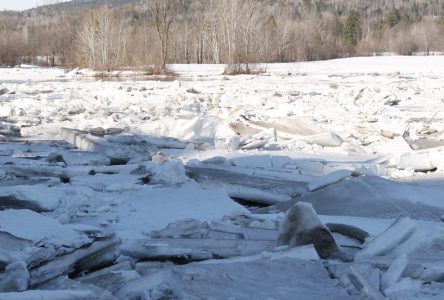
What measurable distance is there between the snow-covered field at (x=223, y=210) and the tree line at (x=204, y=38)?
18101 mm

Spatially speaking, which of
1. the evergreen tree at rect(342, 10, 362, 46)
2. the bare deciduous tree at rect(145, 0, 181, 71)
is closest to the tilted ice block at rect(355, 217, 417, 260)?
the bare deciduous tree at rect(145, 0, 181, 71)

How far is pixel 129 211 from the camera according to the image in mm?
3766

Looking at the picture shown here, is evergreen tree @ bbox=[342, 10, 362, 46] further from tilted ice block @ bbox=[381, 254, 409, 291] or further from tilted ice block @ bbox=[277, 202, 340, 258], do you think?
tilted ice block @ bbox=[381, 254, 409, 291]

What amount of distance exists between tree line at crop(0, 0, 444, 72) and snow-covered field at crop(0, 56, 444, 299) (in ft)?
59.4

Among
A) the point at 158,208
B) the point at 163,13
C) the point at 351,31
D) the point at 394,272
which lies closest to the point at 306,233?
the point at 394,272

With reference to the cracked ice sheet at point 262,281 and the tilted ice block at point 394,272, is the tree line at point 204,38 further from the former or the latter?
the tilted ice block at point 394,272

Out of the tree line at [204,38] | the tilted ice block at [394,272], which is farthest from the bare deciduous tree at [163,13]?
the tilted ice block at [394,272]

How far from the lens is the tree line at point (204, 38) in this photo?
98.4ft

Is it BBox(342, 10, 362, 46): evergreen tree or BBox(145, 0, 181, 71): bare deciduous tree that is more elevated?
BBox(342, 10, 362, 46): evergreen tree

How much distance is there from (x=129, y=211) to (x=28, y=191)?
28.4 inches

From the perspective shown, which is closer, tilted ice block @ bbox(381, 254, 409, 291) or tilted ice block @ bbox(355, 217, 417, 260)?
tilted ice block @ bbox(381, 254, 409, 291)

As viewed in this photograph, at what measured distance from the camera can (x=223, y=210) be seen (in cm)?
378

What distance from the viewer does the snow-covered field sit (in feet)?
7.86

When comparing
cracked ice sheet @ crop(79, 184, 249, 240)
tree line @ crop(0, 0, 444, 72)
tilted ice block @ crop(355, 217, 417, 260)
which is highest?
tree line @ crop(0, 0, 444, 72)
